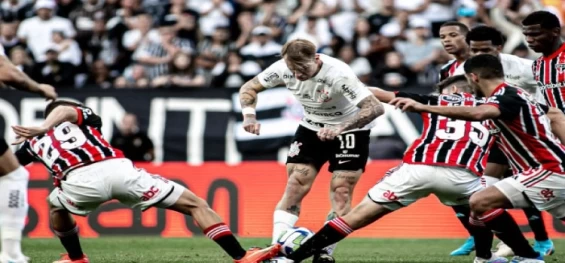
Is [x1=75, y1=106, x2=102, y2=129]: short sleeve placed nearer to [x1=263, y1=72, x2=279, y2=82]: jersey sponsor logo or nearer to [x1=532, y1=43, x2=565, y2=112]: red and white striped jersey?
[x1=263, y1=72, x2=279, y2=82]: jersey sponsor logo

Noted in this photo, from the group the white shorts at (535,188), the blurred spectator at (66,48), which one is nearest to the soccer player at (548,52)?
the white shorts at (535,188)

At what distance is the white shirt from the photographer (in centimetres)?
966

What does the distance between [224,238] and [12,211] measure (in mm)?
2037

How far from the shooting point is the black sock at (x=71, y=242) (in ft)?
31.5

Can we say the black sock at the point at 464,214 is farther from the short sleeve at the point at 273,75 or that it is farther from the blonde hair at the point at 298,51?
the blonde hair at the point at 298,51

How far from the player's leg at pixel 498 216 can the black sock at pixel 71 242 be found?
3.87 m

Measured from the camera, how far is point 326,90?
32.3 ft

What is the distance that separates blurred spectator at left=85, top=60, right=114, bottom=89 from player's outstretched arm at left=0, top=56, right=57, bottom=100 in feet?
33.0

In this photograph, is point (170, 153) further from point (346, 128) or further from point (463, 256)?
point (346, 128)

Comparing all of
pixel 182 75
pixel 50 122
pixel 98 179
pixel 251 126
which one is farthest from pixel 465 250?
pixel 182 75

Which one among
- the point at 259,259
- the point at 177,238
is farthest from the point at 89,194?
the point at 177,238

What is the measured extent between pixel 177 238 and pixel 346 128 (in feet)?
18.6

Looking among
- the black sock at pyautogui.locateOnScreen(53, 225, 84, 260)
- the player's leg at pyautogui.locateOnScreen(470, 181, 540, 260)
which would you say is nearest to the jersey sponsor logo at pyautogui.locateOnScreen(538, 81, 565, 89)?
the player's leg at pyautogui.locateOnScreen(470, 181, 540, 260)

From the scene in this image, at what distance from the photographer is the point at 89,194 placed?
8.93 metres
